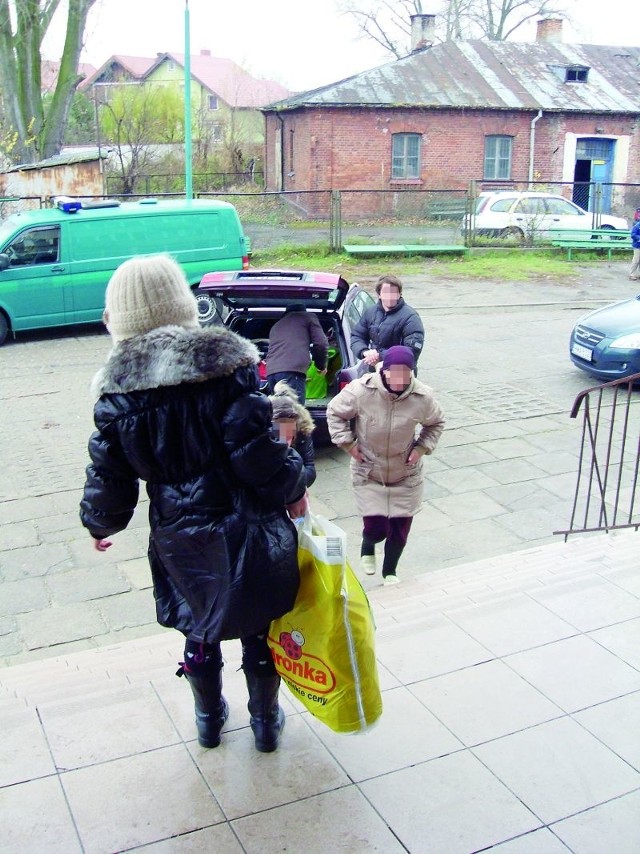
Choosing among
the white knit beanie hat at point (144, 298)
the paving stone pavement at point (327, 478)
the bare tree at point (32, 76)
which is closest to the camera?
the white knit beanie hat at point (144, 298)

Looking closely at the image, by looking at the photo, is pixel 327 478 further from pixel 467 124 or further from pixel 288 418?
pixel 467 124

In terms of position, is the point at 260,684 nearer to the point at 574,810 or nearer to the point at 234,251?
the point at 574,810

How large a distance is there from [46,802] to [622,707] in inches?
89.1

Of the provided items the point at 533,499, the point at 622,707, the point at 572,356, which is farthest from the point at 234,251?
the point at 622,707

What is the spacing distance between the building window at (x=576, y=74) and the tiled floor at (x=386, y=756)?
100ft

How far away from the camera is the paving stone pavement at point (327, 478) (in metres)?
5.87

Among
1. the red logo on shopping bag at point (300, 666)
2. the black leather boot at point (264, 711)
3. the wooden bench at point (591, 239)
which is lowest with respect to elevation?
the black leather boot at point (264, 711)

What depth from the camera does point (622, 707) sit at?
3.62 m

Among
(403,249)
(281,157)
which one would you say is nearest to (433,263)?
(403,249)

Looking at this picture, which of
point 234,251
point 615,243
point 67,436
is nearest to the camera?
point 67,436

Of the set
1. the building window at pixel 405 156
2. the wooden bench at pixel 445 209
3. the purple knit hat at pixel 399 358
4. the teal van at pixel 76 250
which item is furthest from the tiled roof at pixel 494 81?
the purple knit hat at pixel 399 358

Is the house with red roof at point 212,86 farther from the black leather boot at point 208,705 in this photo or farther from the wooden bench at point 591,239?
the black leather boot at point 208,705

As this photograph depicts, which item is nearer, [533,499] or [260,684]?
[260,684]

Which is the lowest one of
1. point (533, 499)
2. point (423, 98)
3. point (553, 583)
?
point (533, 499)
